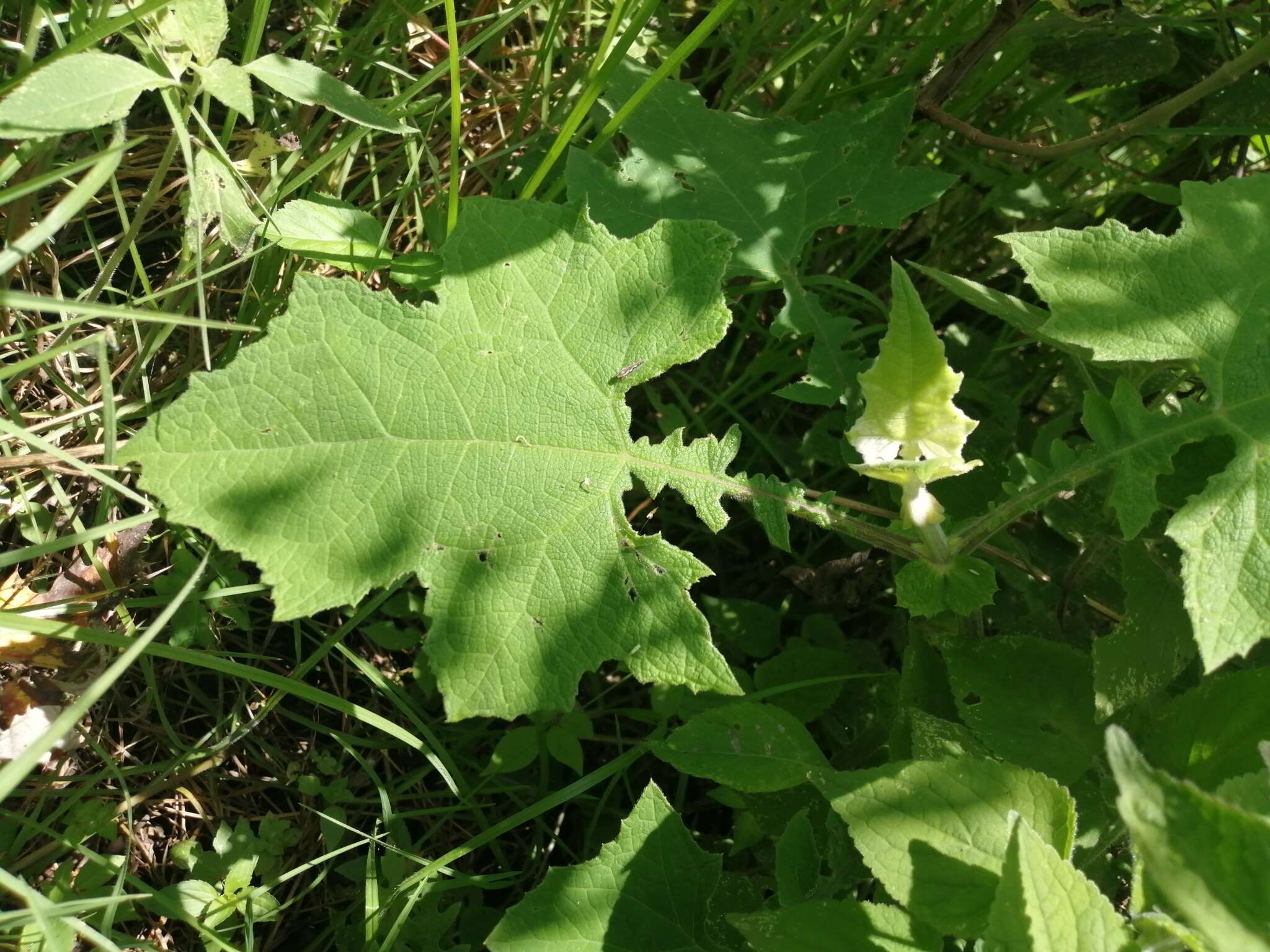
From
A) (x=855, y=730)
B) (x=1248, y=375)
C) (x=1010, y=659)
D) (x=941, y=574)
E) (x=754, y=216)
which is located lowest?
(x=855, y=730)

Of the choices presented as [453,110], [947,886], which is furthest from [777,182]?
[947,886]

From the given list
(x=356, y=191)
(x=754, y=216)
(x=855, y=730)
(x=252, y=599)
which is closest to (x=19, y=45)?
(x=356, y=191)

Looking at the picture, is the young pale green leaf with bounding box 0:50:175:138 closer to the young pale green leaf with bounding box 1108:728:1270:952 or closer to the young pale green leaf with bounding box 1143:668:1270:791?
the young pale green leaf with bounding box 1108:728:1270:952

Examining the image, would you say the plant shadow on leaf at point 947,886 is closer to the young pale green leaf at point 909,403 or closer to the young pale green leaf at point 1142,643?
the young pale green leaf at point 1142,643

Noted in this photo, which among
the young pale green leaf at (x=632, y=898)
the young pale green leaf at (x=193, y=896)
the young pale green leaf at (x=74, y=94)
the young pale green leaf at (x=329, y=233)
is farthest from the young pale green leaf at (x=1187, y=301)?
the young pale green leaf at (x=193, y=896)

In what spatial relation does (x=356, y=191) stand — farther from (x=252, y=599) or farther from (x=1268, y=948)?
(x=1268, y=948)
